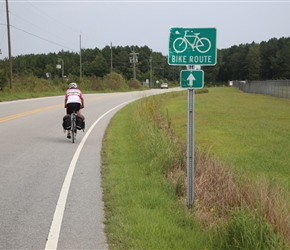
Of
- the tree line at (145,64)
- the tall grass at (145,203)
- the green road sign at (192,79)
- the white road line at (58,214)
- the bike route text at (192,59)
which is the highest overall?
the tree line at (145,64)

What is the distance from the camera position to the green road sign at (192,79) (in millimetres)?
5871

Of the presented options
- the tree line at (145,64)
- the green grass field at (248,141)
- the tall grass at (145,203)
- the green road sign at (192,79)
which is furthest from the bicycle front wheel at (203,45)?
the tree line at (145,64)

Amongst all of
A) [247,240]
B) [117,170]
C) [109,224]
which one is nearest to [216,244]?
[247,240]

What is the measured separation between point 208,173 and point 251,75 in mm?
139627

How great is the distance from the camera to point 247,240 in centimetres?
473

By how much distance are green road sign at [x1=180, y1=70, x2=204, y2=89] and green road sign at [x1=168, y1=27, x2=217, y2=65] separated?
0.46 feet

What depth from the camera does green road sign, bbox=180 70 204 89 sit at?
5.87 metres

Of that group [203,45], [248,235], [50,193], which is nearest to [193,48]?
[203,45]

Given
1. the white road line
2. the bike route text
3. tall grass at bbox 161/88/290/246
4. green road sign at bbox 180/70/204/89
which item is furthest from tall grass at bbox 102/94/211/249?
the bike route text

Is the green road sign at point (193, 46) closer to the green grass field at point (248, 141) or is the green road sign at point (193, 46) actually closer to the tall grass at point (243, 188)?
the tall grass at point (243, 188)

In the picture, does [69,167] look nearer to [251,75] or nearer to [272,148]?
[272,148]

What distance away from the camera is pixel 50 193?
23.8 ft

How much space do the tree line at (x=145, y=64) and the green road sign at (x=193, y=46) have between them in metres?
102

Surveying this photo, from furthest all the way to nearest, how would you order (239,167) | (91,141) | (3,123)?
(3,123)
(91,141)
(239,167)
